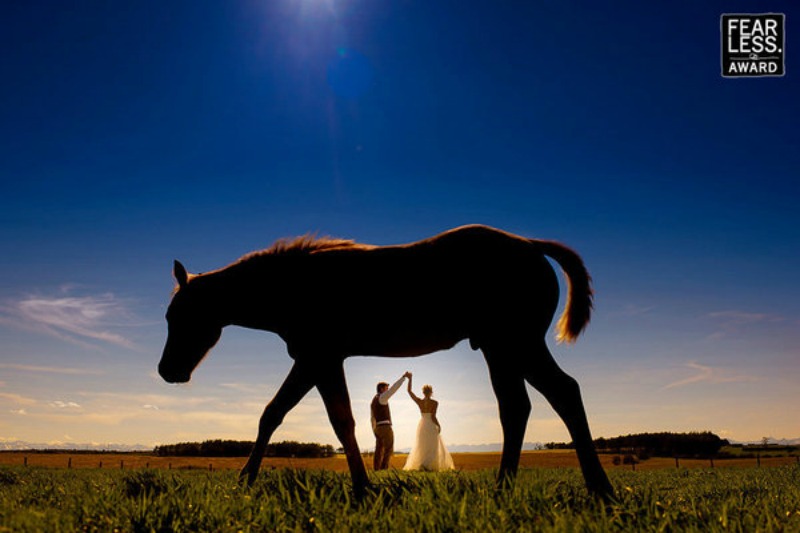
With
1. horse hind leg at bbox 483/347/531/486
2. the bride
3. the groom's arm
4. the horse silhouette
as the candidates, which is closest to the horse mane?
the horse silhouette

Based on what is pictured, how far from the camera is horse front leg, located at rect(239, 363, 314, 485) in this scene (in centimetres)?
630

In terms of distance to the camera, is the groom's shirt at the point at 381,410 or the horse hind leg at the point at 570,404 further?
the groom's shirt at the point at 381,410

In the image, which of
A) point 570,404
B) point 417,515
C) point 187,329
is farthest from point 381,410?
point 417,515

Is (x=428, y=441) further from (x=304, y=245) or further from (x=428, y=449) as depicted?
(x=304, y=245)

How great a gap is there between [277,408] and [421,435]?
9139mm

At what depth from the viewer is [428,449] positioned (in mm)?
14742

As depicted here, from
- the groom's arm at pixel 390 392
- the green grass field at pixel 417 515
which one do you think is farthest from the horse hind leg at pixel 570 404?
the groom's arm at pixel 390 392

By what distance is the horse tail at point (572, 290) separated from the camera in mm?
6469

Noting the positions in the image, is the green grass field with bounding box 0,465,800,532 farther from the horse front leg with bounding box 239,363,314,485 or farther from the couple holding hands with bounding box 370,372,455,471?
the couple holding hands with bounding box 370,372,455,471

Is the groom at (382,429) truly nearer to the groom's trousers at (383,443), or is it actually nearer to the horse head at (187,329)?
the groom's trousers at (383,443)

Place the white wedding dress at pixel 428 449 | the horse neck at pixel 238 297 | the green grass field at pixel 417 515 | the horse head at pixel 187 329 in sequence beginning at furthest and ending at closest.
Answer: the white wedding dress at pixel 428 449
the horse head at pixel 187 329
the horse neck at pixel 238 297
the green grass field at pixel 417 515

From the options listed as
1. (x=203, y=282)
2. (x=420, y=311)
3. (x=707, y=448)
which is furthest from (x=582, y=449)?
(x=707, y=448)

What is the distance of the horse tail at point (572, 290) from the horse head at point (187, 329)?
408 centimetres

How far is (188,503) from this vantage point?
462 centimetres
